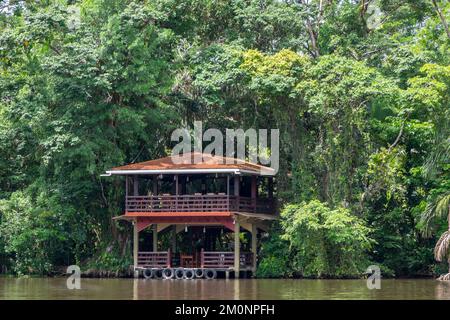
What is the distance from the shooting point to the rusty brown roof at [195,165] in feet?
144

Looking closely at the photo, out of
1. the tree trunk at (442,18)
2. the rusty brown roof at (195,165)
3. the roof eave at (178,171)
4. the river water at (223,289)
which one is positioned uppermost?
the tree trunk at (442,18)

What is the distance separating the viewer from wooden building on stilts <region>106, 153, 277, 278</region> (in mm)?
44000

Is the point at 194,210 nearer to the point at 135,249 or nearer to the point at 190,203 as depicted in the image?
the point at 190,203

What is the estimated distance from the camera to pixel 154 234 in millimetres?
45875

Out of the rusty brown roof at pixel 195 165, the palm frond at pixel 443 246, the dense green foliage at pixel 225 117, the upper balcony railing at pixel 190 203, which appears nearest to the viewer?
the palm frond at pixel 443 246

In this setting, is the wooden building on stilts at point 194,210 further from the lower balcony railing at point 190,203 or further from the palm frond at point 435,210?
the palm frond at point 435,210

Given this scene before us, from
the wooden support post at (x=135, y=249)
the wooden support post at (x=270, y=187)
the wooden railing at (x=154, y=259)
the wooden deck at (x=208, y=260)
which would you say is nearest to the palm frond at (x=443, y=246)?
the wooden deck at (x=208, y=260)

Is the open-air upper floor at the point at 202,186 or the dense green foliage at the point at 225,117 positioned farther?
the dense green foliage at the point at 225,117

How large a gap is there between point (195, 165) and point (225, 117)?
4802 mm

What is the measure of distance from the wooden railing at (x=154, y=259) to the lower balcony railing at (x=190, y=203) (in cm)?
167
